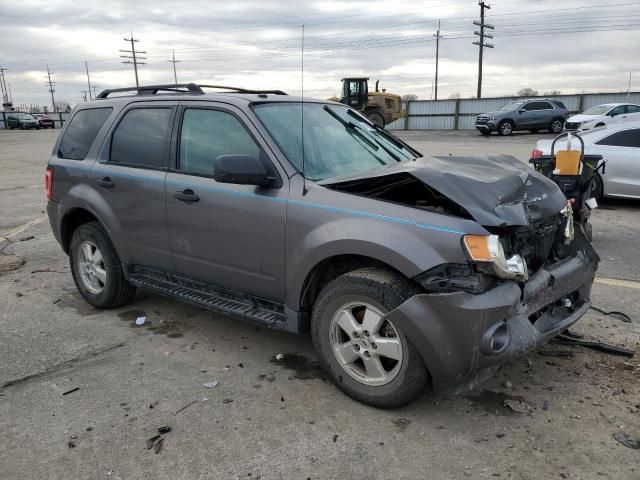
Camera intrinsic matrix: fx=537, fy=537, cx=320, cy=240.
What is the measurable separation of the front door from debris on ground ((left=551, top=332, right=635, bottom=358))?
215 centimetres

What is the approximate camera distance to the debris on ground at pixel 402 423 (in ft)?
9.86

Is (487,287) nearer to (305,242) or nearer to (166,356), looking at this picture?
(305,242)

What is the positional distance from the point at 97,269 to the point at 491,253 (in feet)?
11.6

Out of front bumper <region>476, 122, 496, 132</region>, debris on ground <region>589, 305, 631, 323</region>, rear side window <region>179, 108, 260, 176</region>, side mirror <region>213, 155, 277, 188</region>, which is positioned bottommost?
debris on ground <region>589, 305, 631, 323</region>

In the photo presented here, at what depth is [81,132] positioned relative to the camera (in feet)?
16.1

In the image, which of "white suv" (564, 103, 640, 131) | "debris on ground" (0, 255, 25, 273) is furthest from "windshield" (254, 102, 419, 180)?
"white suv" (564, 103, 640, 131)

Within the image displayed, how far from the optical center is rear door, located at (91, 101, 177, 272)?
4145mm

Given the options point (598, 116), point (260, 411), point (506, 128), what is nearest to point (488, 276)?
point (260, 411)

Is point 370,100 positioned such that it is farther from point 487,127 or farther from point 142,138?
point 142,138

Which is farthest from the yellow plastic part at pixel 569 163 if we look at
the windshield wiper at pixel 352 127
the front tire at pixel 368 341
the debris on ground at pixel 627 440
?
the front tire at pixel 368 341

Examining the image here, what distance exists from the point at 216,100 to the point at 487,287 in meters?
2.32

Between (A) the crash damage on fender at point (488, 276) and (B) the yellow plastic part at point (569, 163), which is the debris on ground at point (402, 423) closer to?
(A) the crash damage on fender at point (488, 276)

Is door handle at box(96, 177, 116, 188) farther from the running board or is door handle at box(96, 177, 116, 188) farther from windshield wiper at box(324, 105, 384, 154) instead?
windshield wiper at box(324, 105, 384, 154)

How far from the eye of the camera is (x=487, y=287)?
282 cm
